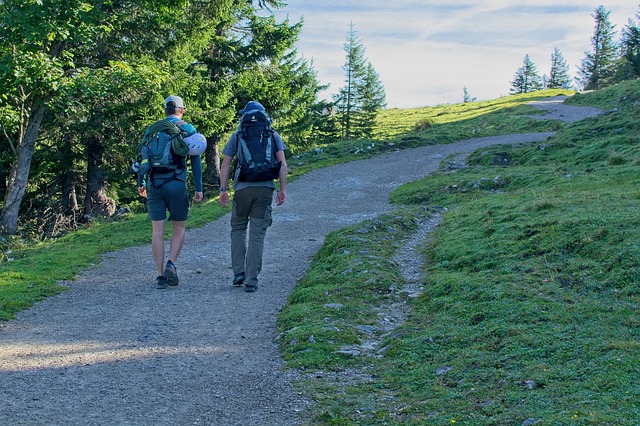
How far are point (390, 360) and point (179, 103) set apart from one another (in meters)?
4.70

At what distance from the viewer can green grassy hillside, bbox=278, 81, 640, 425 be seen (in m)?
4.22

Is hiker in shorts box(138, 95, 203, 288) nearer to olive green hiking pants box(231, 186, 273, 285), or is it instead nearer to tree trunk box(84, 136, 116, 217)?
olive green hiking pants box(231, 186, 273, 285)

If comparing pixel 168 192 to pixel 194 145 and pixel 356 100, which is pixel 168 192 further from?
pixel 356 100

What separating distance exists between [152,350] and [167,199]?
3.00 metres

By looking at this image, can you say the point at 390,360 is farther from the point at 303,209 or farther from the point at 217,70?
the point at 217,70

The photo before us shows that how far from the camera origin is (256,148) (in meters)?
8.00

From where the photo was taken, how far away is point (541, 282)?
7.06 metres

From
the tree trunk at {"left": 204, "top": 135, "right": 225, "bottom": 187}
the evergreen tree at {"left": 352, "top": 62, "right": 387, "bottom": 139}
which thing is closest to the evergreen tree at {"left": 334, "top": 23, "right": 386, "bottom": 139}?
the evergreen tree at {"left": 352, "top": 62, "right": 387, "bottom": 139}

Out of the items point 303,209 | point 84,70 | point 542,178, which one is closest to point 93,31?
point 84,70

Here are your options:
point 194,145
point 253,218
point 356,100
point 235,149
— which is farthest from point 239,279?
point 356,100

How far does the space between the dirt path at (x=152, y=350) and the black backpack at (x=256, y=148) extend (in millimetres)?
1613

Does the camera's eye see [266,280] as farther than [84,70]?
No

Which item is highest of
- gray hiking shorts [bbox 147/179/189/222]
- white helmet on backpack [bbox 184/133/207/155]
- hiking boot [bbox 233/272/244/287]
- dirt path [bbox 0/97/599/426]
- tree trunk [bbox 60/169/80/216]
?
white helmet on backpack [bbox 184/133/207/155]

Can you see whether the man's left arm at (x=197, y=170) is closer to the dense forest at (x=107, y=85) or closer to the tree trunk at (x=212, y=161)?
the dense forest at (x=107, y=85)
